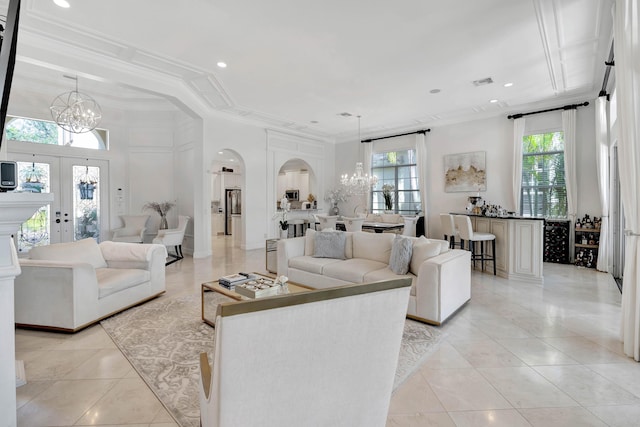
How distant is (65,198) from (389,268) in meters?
7.06

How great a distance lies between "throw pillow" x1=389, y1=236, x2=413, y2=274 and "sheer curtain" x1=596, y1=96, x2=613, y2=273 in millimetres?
4321

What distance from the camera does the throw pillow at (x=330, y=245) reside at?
4426 mm

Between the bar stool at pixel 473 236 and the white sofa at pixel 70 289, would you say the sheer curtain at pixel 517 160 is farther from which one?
the white sofa at pixel 70 289

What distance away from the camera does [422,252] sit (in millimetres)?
3475

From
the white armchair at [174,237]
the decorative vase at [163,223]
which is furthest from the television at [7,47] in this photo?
the decorative vase at [163,223]

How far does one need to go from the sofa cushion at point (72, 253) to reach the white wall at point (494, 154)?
734 centimetres

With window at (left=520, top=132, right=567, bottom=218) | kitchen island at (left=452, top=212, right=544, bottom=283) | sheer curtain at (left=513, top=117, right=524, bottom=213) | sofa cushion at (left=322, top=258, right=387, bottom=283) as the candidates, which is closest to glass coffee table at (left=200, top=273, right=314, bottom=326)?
sofa cushion at (left=322, top=258, right=387, bottom=283)

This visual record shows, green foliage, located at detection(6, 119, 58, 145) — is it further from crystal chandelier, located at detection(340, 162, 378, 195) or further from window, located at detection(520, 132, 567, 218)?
window, located at detection(520, 132, 567, 218)

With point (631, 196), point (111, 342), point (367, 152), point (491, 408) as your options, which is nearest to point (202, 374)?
point (491, 408)

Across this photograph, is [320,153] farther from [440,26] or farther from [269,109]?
[440,26]

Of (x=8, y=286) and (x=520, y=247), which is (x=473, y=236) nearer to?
(x=520, y=247)

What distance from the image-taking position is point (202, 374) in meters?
1.42

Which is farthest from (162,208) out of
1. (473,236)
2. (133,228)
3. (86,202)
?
(473,236)

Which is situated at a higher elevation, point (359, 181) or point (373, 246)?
point (359, 181)
